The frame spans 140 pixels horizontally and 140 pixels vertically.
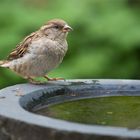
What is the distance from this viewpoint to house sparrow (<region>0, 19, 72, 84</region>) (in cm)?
420

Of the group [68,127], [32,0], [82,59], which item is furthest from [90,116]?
[32,0]

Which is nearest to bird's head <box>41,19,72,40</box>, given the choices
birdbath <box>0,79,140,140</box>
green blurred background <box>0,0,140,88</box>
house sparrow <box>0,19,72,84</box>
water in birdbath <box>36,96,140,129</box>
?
house sparrow <box>0,19,72,84</box>

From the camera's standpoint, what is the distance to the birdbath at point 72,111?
2.40 meters

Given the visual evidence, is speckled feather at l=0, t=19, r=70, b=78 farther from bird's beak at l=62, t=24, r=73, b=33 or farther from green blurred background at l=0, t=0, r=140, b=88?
green blurred background at l=0, t=0, r=140, b=88

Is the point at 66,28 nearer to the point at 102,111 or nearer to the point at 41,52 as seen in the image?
the point at 41,52

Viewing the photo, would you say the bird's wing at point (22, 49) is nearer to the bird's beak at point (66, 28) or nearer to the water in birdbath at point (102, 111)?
the bird's beak at point (66, 28)

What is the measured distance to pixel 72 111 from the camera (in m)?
3.12

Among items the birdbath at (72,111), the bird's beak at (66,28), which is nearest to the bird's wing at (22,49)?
the bird's beak at (66,28)

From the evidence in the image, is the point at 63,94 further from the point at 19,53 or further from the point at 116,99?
the point at 19,53

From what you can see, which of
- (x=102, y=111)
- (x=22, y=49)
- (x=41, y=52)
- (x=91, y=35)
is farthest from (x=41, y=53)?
(x=91, y=35)

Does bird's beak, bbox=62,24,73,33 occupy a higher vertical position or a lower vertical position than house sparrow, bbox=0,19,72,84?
higher

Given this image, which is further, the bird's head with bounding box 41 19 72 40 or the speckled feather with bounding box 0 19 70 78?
the bird's head with bounding box 41 19 72 40

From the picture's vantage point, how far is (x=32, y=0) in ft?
25.2

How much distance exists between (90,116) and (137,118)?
0.21m
